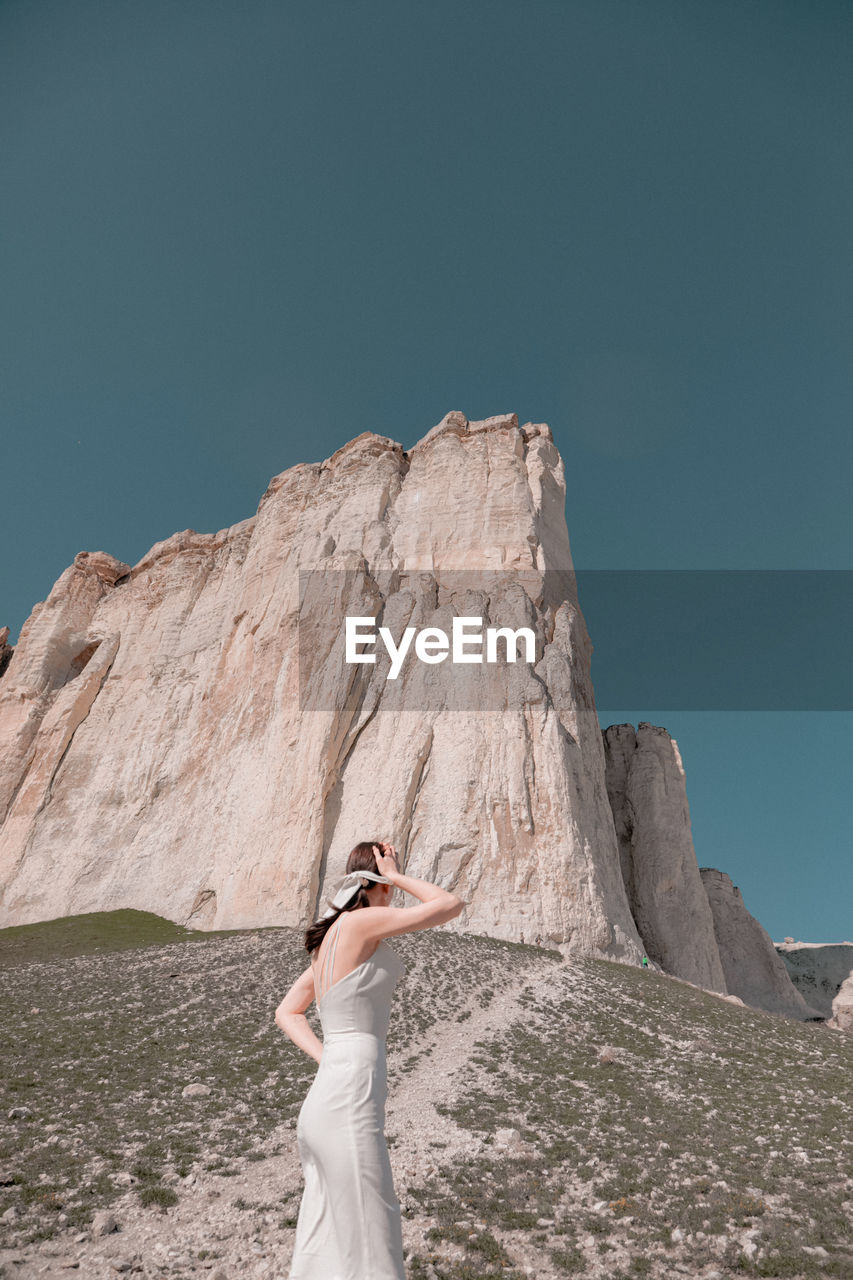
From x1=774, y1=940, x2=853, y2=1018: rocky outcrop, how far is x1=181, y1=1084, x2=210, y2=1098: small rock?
46.6m

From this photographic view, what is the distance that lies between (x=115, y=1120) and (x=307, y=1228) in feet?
26.5

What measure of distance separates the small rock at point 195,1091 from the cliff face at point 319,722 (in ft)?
61.4

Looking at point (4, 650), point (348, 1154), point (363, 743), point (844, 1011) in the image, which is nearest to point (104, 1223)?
point (348, 1154)

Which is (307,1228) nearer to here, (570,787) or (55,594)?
(570,787)

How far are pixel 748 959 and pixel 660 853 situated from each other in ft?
29.3

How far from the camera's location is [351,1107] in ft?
10.9

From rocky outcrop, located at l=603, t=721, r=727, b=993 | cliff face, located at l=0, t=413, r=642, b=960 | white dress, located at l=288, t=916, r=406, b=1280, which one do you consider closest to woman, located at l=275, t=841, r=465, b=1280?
white dress, located at l=288, t=916, r=406, b=1280

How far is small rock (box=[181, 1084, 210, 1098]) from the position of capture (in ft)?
35.2

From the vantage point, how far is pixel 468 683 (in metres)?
35.8

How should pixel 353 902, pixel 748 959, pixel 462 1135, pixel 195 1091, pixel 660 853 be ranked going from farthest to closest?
pixel 748 959
pixel 660 853
pixel 195 1091
pixel 462 1135
pixel 353 902

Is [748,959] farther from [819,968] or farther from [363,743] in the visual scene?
[363,743]

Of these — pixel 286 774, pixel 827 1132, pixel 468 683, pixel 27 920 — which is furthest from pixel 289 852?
pixel 827 1132

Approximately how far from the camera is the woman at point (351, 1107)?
320cm

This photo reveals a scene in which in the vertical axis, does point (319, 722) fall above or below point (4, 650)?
below
